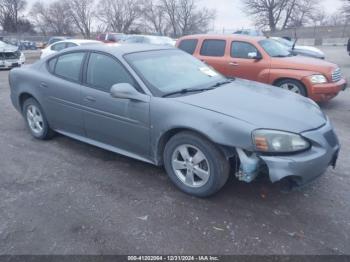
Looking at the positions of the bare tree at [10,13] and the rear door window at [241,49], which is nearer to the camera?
the rear door window at [241,49]

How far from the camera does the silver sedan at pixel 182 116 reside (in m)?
2.98

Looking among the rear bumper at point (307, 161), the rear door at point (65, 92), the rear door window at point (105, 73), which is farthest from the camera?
the rear door at point (65, 92)

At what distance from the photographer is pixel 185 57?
4.48 metres

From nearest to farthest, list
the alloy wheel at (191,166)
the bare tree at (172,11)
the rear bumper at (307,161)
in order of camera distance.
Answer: the rear bumper at (307,161) → the alloy wheel at (191,166) → the bare tree at (172,11)

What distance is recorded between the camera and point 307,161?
9.57 ft

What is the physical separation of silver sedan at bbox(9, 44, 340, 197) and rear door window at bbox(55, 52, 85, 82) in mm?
15

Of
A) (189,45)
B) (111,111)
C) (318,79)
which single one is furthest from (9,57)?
(318,79)

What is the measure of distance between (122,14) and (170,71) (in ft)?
191

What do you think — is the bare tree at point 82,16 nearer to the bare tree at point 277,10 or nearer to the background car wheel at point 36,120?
the bare tree at point 277,10

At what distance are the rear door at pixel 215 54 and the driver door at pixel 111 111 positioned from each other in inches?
167

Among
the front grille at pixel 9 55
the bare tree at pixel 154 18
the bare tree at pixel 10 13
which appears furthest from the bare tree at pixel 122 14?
the front grille at pixel 9 55

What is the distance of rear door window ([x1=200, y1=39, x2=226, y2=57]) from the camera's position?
7848 millimetres

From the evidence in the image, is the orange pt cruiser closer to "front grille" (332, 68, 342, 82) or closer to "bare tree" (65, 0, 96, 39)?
"front grille" (332, 68, 342, 82)

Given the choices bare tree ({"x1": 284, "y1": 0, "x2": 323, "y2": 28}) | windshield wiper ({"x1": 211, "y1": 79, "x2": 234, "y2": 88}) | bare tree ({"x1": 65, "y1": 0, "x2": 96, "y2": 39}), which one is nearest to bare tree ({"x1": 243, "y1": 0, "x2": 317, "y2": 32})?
bare tree ({"x1": 284, "y1": 0, "x2": 323, "y2": 28})
